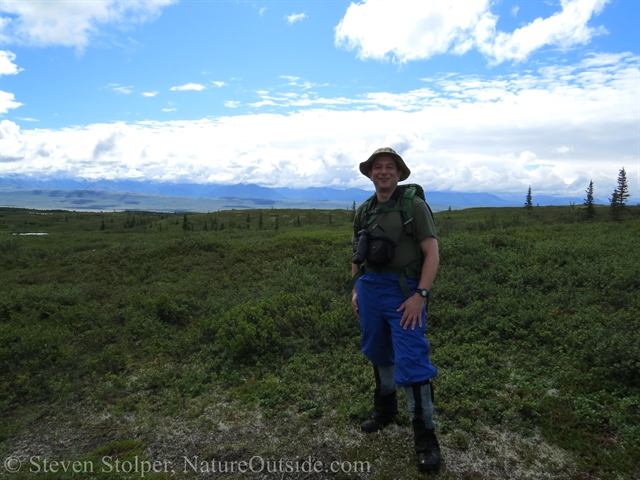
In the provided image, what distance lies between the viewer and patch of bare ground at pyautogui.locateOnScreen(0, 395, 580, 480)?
4.82 metres

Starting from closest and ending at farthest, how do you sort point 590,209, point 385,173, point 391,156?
point 385,173 → point 391,156 → point 590,209

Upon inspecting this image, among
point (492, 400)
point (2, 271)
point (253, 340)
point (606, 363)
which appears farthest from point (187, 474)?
point (2, 271)

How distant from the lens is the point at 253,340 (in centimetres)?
855

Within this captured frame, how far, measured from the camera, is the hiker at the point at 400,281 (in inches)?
188

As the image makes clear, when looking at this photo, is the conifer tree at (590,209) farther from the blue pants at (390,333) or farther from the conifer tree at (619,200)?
the blue pants at (390,333)

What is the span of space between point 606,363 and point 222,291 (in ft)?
35.8

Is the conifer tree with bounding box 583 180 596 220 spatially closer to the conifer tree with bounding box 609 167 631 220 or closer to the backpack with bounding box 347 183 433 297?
the conifer tree with bounding box 609 167 631 220

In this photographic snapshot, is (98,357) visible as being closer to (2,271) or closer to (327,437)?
(327,437)

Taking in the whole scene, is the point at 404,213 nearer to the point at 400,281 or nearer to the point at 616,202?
the point at 400,281

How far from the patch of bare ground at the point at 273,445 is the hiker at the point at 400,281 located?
53 centimetres

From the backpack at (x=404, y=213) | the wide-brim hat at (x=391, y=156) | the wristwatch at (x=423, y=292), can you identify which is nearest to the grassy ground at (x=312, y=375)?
the wristwatch at (x=423, y=292)

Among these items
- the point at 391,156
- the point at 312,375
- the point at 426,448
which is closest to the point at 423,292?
the point at 391,156

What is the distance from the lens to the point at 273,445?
5.48 metres

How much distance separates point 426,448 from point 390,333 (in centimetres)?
142
